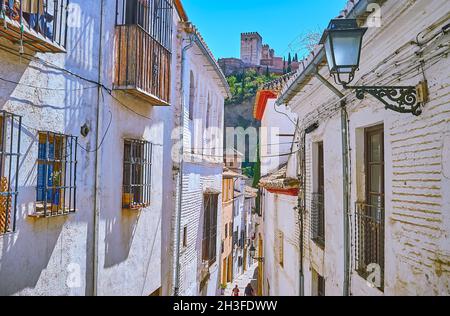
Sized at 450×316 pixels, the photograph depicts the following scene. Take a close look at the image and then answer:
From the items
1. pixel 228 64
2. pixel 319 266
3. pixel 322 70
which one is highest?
pixel 228 64

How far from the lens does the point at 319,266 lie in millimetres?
7023

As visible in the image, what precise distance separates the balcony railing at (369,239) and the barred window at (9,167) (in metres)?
3.85

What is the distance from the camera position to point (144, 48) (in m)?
6.79

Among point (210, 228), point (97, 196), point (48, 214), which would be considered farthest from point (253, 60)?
point (48, 214)

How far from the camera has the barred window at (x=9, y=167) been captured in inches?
163

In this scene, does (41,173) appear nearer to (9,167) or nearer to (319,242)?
(9,167)

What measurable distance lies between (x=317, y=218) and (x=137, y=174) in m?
3.27

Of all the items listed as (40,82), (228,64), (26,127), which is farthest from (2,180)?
(228,64)

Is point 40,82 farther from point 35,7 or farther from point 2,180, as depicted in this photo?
point 2,180

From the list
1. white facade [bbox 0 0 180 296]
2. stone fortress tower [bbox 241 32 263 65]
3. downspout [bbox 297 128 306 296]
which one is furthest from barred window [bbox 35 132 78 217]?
stone fortress tower [bbox 241 32 263 65]

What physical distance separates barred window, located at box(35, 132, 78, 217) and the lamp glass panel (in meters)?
3.22

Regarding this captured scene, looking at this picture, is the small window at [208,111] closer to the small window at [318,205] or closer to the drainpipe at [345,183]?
the small window at [318,205]

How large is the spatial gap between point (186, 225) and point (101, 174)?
4352 mm

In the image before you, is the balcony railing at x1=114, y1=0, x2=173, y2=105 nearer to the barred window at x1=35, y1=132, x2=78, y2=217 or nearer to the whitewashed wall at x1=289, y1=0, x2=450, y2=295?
the barred window at x1=35, y1=132, x2=78, y2=217
